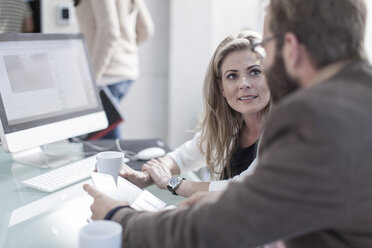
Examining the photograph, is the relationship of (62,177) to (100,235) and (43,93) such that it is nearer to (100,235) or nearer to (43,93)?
(43,93)

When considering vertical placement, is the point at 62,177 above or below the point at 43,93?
below

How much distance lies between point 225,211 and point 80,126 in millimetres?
1035

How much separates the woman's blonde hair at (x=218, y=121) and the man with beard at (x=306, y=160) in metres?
0.74

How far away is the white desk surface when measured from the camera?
937mm

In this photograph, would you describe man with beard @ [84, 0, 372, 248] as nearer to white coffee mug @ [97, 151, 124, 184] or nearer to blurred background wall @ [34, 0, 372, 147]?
white coffee mug @ [97, 151, 124, 184]

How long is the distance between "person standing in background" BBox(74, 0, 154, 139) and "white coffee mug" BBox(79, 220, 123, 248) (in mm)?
1743

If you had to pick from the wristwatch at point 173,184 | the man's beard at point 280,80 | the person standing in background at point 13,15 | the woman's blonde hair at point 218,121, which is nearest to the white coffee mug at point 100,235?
the man's beard at point 280,80

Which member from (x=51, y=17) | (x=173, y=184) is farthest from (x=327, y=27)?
(x=51, y=17)

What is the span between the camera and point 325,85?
65 centimetres

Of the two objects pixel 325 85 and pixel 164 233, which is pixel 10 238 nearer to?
pixel 164 233

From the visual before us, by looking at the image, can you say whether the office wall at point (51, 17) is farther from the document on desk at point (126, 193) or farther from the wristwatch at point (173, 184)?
the document on desk at point (126, 193)

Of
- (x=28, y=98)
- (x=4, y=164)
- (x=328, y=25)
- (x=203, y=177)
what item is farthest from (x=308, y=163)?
(x=203, y=177)

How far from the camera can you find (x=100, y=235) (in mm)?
708

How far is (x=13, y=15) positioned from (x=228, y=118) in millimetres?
2012
